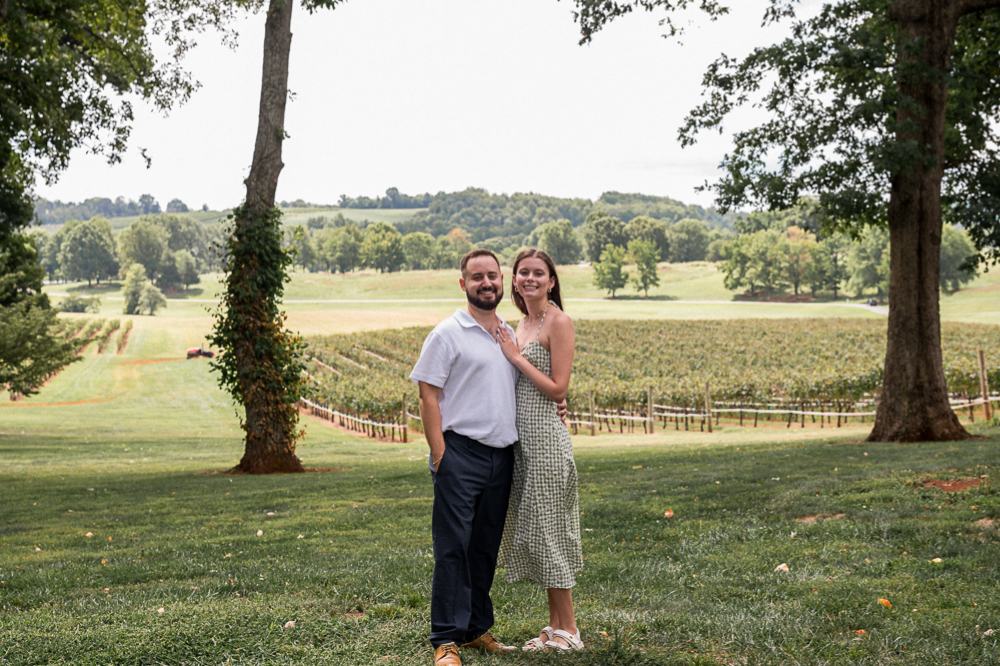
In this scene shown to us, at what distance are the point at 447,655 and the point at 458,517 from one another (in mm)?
602

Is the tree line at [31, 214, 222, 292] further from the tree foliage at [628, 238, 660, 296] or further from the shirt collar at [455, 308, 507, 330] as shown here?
the shirt collar at [455, 308, 507, 330]

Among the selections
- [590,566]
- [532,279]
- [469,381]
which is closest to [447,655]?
[469,381]

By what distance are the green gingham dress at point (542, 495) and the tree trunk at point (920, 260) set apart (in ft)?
34.9

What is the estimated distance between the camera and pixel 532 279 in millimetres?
3760

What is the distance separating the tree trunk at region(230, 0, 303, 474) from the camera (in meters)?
13.1

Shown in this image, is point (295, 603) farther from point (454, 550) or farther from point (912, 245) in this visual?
point (912, 245)

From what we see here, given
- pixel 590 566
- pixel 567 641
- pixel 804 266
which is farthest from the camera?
pixel 804 266

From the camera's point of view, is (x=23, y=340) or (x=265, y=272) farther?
(x=23, y=340)

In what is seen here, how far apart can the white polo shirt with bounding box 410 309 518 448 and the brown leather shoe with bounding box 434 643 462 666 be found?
3.03 feet

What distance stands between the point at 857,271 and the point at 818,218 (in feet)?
298

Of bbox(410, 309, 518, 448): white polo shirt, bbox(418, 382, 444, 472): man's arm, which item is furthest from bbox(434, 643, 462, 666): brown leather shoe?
bbox(410, 309, 518, 448): white polo shirt

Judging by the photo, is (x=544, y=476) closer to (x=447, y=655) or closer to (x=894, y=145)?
(x=447, y=655)

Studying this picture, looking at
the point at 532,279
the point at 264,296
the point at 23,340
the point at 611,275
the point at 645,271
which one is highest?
the point at 645,271

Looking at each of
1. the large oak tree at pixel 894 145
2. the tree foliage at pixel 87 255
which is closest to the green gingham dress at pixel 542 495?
the large oak tree at pixel 894 145
